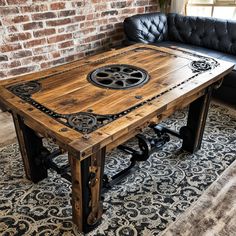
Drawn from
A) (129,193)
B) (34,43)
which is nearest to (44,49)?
(34,43)

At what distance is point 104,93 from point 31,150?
1.97 ft

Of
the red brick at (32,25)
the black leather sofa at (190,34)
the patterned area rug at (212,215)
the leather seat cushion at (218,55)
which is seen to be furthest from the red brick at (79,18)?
the patterned area rug at (212,215)

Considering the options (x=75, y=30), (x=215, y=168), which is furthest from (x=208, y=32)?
(x=215, y=168)

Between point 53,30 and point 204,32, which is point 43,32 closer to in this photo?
point 53,30

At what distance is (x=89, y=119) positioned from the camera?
123 cm

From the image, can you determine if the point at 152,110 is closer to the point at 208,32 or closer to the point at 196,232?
the point at 196,232

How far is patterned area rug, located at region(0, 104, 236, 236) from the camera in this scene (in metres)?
1.49

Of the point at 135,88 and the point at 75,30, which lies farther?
the point at 75,30

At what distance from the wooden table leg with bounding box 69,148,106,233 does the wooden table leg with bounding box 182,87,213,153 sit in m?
0.92

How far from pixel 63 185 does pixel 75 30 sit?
1.79 m

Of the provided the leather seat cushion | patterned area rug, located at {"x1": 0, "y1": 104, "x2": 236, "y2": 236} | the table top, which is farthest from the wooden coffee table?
the leather seat cushion

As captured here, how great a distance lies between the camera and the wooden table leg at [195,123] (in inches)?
74.6

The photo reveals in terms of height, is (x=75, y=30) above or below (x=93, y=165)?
above

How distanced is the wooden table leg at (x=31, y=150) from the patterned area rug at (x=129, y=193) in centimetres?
7
